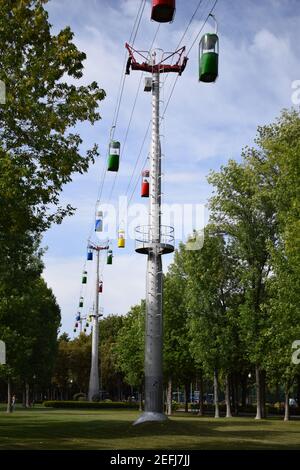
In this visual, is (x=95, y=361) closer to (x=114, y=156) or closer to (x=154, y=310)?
(x=154, y=310)

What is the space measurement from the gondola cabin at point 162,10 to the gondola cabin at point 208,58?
1.76m

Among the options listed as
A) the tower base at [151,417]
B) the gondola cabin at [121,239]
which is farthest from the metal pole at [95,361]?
the tower base at [151,417]

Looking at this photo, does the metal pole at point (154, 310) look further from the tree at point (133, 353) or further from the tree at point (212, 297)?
the tree at point (133, 353)

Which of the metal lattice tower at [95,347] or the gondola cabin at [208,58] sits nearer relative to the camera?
the gondola cabin at [208,58]

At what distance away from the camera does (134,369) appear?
71000mm

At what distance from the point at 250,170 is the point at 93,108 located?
2869 centimetres

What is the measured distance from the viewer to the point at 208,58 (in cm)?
1423

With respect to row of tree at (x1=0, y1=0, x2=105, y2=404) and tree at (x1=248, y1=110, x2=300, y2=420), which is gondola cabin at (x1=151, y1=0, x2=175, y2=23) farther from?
tree at (x1=248, y1=110, x2=300, y2=420)

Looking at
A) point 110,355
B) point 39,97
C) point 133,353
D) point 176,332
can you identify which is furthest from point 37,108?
point 110,355

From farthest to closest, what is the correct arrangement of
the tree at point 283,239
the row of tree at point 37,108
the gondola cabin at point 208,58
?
the tree at point 283,239 → the row of tree at point 37,108 → the gondola cabin at point 208,58

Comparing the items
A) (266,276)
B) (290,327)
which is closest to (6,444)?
(290,327)

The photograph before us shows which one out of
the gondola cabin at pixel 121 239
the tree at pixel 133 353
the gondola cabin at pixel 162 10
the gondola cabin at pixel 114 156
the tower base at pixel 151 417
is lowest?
the tower base at pixel 151 417

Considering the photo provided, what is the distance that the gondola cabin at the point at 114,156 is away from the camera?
2422 centimetres
